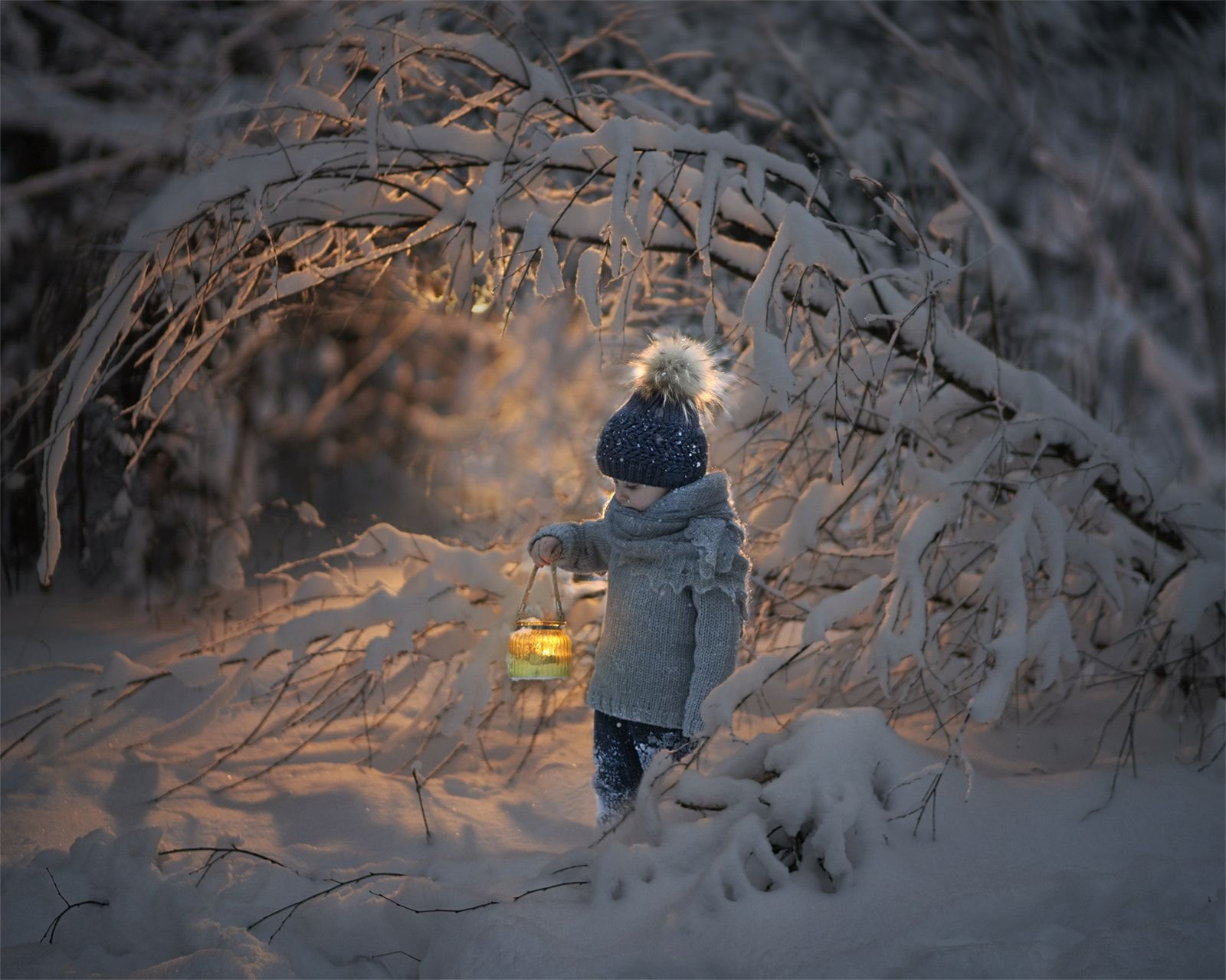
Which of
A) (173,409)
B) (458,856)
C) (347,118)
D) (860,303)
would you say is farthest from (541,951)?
(173,409)

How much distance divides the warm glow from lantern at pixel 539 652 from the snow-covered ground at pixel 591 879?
42 cm

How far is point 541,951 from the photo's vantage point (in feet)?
6.31

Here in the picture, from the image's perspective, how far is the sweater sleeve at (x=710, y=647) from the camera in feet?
7.83

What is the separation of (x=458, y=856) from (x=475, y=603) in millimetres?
815

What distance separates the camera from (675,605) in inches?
98.1

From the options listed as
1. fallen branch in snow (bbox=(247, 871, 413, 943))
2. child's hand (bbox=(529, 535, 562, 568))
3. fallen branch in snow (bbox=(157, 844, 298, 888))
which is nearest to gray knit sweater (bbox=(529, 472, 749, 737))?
child's hand (bbox=(529, 535, 562, 568))

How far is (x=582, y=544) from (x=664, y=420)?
422mm

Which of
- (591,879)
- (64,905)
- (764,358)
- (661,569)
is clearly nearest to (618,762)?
(591,879)

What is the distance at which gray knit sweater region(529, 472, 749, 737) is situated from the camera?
2.42 metres

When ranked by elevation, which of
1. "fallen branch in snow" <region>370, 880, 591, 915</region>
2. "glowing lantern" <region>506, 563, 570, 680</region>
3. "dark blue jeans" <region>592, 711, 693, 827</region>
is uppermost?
"glowing lantern" <region>506, 563, 570, 680</region>

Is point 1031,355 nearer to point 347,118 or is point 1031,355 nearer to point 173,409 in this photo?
point 347,118

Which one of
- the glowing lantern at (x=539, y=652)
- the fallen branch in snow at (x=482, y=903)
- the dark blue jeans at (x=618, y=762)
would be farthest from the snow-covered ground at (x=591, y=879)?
the glowing lantern at (x=539, y=652)

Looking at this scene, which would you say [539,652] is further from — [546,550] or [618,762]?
[618,762]

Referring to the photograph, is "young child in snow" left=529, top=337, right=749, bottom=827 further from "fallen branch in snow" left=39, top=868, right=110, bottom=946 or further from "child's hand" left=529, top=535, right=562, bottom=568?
"fallen branch in snow" left=39, top=868, right=110, bottom=946
